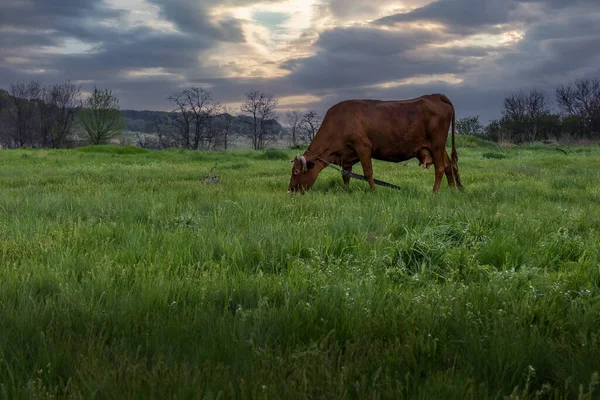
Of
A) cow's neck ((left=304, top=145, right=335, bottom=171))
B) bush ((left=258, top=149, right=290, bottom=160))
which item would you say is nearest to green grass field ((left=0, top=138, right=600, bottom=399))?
cow's neck ((left=304, top=145, right=335, bottom=171))

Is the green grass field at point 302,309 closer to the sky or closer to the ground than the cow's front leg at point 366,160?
closer to the ground

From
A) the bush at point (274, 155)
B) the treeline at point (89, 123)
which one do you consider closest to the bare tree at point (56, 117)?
the treeline at point (89, 123)

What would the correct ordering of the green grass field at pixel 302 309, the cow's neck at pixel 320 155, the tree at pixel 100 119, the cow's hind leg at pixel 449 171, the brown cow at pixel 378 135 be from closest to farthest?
1. the green grass field at pixel 302 309
2. the brown cow at pixel 378 135
3. the cow's neck at pixel 320 155
4. the cow's hind leg at pixel 449 171
5. the tree at pixel 100 119

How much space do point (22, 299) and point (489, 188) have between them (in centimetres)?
866

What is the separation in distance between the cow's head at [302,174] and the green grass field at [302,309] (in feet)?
11.0

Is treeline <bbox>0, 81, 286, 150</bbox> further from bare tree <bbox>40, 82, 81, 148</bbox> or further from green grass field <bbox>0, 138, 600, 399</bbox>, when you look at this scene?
green grass field <bbox>0, 138, 600, 399</bbox>

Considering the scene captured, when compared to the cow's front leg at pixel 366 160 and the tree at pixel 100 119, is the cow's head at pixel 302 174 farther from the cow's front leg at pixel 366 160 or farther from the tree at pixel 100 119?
the tree at pixel 100 119

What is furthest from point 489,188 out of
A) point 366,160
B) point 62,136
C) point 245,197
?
point 62,136

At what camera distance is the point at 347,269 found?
4016 mm

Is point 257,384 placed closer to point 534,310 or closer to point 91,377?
point 91,377

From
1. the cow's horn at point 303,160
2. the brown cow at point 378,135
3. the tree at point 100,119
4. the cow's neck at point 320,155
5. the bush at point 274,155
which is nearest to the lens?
the cow's horn at point 303,160

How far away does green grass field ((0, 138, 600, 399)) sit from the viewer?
82.1 inches

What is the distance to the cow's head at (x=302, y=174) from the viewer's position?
9.62m

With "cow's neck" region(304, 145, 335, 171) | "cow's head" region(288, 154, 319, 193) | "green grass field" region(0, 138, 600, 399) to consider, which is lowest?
"green grass field" region(0, 138, 600, 399)
